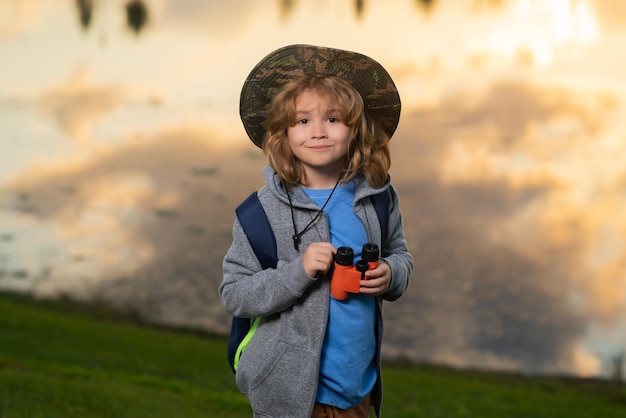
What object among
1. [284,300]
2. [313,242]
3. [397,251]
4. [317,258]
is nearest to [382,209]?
[397,251]

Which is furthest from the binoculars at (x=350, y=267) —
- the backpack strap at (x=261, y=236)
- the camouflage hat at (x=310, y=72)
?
the camouflage hat at (x=310, y=72)

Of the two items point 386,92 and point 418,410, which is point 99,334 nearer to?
point 418,410

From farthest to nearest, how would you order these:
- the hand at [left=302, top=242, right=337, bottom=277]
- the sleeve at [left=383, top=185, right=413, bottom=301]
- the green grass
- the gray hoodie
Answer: the green grass
the sleeve at [left=383, top=185, right=413, bottom=301]
the gray hoodie
the hand at [left=302, top=242, right=337, bottom=277]

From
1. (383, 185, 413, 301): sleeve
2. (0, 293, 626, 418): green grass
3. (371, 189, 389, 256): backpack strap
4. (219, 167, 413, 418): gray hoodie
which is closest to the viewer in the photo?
(219, 167, 413, 418): gray hoodie

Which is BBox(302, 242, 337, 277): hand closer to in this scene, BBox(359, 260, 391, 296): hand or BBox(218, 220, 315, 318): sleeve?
BBox(218, 220, 315, 318): sleeve

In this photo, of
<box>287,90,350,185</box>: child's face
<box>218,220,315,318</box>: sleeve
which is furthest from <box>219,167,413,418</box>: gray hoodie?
<box>287,90,350,185</box>: child's face

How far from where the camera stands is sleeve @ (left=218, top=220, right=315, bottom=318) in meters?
3.25

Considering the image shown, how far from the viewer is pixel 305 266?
3.22m

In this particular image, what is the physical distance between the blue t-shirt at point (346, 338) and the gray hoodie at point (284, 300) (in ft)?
0.19

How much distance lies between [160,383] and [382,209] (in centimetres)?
595

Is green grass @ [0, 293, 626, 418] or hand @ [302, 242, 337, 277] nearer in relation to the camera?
hand @ [302, 242, 337, 277]

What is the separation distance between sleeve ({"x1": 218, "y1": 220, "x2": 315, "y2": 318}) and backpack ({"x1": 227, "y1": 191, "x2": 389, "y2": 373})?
3 centimetres

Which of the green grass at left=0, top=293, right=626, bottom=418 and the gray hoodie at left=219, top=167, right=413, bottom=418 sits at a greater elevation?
the gray hoodie at left=219, top=167, right=413, bottom=418

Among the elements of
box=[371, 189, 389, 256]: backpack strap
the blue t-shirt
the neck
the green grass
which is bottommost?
the green grass
